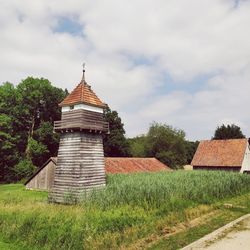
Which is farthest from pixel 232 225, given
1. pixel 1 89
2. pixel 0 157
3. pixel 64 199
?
pixel 1 89

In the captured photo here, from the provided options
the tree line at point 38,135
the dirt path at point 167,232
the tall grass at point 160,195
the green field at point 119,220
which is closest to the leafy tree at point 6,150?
the tree line at point 38,135

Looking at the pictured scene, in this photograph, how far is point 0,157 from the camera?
161 feet

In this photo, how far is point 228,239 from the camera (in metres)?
11.9

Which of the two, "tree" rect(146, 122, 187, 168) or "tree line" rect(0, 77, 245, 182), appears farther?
"tree" rect(146, 122, 187, 168)

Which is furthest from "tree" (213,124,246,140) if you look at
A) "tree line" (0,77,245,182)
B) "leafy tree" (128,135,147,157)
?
"leafy tree" (128,135,147,157)

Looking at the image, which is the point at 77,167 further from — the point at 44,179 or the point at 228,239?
the point at 228,239

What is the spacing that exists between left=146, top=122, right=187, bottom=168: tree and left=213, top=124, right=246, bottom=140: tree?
38.0 ft

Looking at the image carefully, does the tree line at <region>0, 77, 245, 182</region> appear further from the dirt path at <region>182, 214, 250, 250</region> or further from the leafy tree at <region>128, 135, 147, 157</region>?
the dirt path at <region>182, 214, 250, 250</region>

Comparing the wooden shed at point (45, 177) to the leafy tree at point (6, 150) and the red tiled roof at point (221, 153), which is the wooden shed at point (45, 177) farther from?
the red tiled roof at point (221, 153)

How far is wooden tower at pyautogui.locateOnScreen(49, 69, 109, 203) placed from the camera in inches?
990

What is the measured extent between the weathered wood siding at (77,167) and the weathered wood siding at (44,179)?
27.7 feet

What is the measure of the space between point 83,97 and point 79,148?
4062 millimetres

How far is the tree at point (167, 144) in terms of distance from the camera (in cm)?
5786

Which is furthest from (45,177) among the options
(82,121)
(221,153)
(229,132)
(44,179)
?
(229,132)
